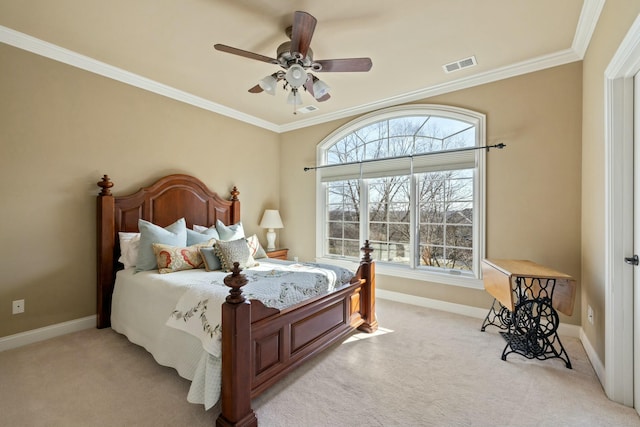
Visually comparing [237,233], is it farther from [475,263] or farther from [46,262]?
[475,263]

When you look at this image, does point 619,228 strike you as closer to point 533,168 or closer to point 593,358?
point 593,358

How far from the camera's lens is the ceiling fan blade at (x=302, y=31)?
1.80 meters

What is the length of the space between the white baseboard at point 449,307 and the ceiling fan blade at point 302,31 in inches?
120

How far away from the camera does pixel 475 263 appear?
10.5ft

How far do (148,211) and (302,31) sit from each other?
2.56 meters

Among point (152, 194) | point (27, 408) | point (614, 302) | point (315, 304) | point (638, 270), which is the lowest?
point (27, 408)

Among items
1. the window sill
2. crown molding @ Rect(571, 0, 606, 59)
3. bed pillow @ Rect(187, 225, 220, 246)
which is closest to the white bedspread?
bed pillow @ Rect(187, 225, 220, 246)

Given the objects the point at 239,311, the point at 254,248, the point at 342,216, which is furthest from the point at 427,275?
the point at 239,311

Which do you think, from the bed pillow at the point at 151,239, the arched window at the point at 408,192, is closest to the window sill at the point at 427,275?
the arched window at the point at 408,192

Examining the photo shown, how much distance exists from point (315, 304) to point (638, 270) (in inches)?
80.6

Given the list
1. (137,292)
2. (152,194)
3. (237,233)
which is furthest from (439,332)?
(152,194)

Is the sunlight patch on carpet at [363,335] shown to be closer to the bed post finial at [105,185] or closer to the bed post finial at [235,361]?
the bed post finial at [235,361]

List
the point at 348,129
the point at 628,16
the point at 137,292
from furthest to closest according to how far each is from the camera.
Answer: the point at 348,129 < the point at 137,292 < the point at 628,16

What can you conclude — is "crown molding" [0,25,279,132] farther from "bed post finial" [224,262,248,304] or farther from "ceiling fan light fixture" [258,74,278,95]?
"bed post finial" [224,262,248,304]
